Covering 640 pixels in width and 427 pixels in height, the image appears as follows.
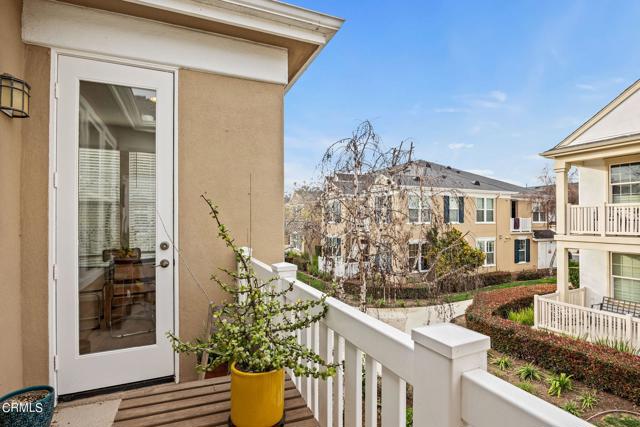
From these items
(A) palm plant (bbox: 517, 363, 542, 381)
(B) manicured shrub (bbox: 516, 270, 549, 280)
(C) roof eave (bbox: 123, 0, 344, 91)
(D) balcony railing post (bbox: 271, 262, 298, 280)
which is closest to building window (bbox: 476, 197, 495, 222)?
(B) manicured shrub (bbox: 516, 270, 549, 280)

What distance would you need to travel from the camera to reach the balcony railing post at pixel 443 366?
67 centimetres

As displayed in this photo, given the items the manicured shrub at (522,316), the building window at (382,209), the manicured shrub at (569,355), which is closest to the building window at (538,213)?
the manicured shrub at (522,316)

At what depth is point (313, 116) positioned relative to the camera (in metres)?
20.5

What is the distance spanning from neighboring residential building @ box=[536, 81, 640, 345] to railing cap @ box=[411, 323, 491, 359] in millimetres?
7941


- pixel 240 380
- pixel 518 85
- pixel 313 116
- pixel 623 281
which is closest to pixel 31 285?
pixel 240 380

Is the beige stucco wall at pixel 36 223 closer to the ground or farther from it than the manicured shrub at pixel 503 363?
farther from it

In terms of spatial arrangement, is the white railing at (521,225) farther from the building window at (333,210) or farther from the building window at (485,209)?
the building window at (333,210)

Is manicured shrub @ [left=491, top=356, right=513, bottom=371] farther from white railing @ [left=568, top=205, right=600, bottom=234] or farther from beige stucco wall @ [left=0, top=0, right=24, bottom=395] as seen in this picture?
beige stucco wall @ [left=0, top=0, right=24, bottom=395]

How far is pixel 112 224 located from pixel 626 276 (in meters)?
10.6

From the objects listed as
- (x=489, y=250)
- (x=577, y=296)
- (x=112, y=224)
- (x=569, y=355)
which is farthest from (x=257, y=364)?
(x=489, y=250)

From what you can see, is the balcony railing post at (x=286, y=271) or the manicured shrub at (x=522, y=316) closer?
the balcony railing post at (x=286, y=271)

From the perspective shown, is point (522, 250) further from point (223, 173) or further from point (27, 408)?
point (27, 408)

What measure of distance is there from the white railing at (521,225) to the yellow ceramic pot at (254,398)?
1701 cm

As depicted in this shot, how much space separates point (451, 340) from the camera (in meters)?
0.68
